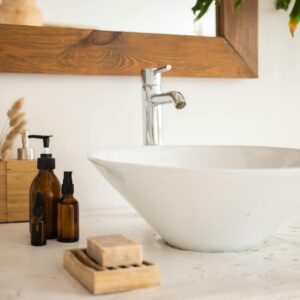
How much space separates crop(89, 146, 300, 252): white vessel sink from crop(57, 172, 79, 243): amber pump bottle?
0.10m

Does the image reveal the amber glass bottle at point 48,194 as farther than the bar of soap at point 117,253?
Yes

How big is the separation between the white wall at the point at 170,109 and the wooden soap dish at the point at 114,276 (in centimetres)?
53

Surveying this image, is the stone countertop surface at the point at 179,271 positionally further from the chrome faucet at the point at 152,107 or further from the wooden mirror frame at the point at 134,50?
the wooden mirror frame at the point at 134,50

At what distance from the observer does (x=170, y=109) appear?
124cm

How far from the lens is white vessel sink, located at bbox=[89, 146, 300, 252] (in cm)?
65

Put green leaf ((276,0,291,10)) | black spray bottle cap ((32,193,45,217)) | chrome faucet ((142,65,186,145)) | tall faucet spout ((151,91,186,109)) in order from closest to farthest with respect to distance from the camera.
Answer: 1. black spray bottle cap ((32,193,45,217))
2. tall faucet spout ((151,91,186,109))
3. chrome faucet ((142,65,186,145))
4. green leaf ((276,0,291,10))

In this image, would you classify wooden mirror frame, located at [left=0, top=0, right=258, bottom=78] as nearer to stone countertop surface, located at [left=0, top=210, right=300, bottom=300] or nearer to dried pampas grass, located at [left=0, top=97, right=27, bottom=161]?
dried pampas grass, located at [left=0, top=97, right=27, bottom=161]

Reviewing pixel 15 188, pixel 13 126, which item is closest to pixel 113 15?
pixel 13 126

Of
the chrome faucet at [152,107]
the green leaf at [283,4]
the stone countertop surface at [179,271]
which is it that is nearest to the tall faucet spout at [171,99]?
the chrome faucet at [152,107]

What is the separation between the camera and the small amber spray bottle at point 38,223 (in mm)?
806

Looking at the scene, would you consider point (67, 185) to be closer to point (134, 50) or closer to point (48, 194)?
point (48, 194)

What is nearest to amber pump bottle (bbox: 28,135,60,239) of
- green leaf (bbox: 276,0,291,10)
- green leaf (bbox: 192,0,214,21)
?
green leaf (bbox: 192,0,214,21)

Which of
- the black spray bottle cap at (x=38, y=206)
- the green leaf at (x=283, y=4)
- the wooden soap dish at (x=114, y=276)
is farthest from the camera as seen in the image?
the green leaf at (x=283, y=4)

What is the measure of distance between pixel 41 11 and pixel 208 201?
2.16 ft
